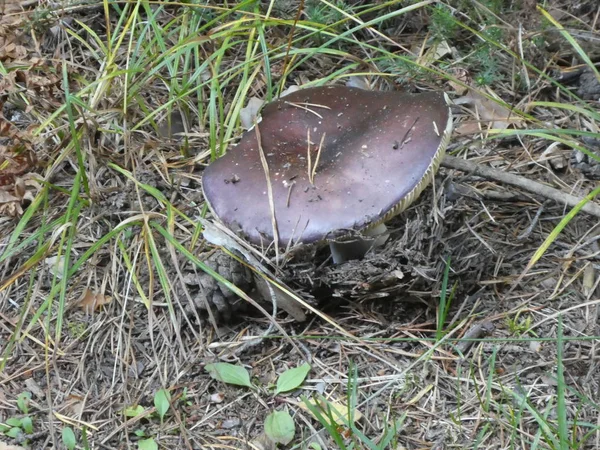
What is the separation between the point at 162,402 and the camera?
1.89 m

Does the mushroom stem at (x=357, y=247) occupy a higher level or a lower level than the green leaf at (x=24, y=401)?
higher

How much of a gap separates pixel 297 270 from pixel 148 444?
2.09ft

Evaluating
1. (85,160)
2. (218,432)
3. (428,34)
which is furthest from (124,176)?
(428,34)

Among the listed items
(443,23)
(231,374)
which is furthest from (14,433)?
(443,23)

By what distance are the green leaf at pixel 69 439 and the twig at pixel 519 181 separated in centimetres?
144

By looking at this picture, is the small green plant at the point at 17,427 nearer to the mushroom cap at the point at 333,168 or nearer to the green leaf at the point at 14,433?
the green leaf at the point at 14,433

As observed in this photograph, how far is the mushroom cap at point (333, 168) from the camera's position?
1772mm

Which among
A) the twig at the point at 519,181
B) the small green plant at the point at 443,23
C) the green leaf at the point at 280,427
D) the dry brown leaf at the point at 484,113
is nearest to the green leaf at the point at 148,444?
the green leaf at the point at 280,427

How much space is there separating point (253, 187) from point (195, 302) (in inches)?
17.8

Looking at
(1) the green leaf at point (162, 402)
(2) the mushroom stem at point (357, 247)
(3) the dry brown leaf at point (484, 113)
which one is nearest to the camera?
(1) the green leaf at point (162, 402)

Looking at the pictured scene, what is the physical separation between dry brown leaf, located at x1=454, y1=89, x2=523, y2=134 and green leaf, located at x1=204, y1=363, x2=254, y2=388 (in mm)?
1226

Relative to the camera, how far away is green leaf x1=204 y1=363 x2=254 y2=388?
6.31 ft

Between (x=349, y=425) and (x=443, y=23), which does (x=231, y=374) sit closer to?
(x=349, y=425)

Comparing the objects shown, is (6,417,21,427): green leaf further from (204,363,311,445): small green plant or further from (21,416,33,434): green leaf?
(204,363,311,445): small green plant
